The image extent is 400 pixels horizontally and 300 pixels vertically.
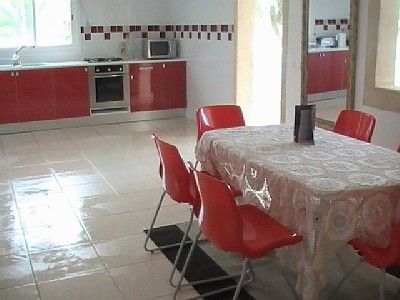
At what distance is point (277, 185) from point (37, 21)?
5921 millimetres

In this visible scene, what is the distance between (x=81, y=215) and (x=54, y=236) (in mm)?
421

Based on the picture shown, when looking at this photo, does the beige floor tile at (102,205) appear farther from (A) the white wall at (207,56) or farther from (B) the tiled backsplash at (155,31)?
(B) the tiled backsplash at (155,31)

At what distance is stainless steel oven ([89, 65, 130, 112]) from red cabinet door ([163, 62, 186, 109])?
23.9 inches

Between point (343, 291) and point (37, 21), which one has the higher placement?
point (37, 21)

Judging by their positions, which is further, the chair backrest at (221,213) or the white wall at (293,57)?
the white wall at (293,57)

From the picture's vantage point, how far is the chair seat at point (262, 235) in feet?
8.12

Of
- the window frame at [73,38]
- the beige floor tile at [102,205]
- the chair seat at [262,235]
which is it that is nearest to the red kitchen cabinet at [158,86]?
the window frame at [73,38]

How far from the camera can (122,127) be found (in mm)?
7543

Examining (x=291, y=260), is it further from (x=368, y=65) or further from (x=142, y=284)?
(x=368, y=65)

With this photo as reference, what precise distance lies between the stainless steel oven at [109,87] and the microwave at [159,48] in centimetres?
48

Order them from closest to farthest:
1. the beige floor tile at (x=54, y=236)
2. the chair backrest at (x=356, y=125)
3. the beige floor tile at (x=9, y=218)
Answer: the chair backrest at (x=356, y=125)
the beige floor tile at (x=54, y=236)
the beige floor tile at (x=9, y=218)

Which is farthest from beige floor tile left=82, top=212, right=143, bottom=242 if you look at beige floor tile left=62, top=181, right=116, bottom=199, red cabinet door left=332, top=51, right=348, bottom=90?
red cabinet door left=332, top=51, right=348, bottom=90

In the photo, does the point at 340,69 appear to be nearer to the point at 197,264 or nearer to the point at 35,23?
the point at 197,264

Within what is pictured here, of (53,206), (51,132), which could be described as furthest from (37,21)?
(53,206)
